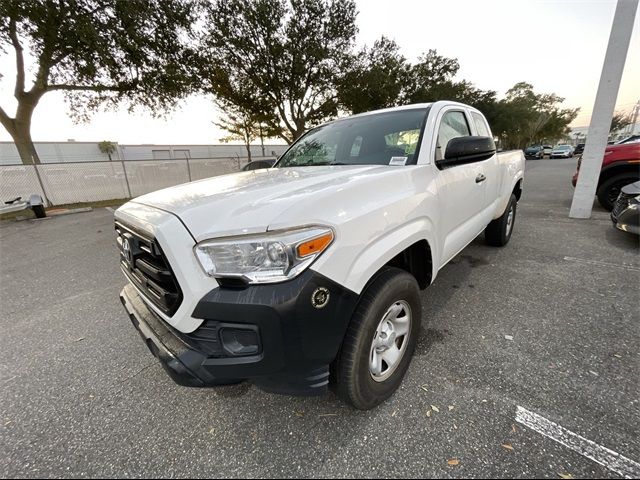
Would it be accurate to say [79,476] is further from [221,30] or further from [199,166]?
[199,166]

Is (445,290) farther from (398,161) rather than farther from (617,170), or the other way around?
(617,170)

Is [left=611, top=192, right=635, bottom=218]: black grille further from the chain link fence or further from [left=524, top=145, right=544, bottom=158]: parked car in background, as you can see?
[left=524, top=145, right=544, bottom=158]: parked car in background

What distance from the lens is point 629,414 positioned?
63.2 inches

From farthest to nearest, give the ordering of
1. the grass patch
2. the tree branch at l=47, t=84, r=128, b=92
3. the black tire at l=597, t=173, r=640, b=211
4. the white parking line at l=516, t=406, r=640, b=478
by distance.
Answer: the tree branch at l=47, t=84, r=128, b=92 → the grass patch → the black tire at l=597, t=173, r=640, b=211 → the white parking line at l=516, t=406, r=640, b=478

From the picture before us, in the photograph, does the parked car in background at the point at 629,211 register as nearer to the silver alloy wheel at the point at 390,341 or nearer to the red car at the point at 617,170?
the red car at the point at 617,170

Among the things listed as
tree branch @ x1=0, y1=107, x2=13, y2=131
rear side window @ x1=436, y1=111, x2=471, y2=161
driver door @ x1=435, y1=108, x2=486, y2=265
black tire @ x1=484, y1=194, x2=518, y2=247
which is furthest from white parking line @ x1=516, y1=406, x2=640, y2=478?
tree branch @ x1=0, y1=107, x2=13, y2=131

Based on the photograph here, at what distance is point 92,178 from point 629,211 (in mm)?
16928

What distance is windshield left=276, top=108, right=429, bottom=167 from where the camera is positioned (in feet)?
7.30

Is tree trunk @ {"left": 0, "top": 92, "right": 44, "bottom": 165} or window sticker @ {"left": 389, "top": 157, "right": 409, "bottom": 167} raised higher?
tree trunk @ {"left": 0, "top": 92, "right": 44, "bottom": 165}

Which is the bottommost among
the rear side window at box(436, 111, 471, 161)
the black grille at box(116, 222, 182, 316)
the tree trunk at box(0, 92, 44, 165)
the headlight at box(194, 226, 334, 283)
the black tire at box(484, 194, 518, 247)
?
the black tire at box(484, 194, 518, 247)

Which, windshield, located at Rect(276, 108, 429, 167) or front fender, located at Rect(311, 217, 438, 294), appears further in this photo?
windshield, located at Rect(276, 108, 429, 167)

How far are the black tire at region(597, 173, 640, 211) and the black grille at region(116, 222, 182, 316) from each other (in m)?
8.56

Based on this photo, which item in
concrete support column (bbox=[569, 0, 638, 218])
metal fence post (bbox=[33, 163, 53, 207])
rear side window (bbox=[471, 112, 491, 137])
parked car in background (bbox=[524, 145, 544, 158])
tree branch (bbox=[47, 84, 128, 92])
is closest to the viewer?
rear side window (bbox=[471, 112, 491, 137])

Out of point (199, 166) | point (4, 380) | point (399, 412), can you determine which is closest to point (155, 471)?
point (399, 412)
